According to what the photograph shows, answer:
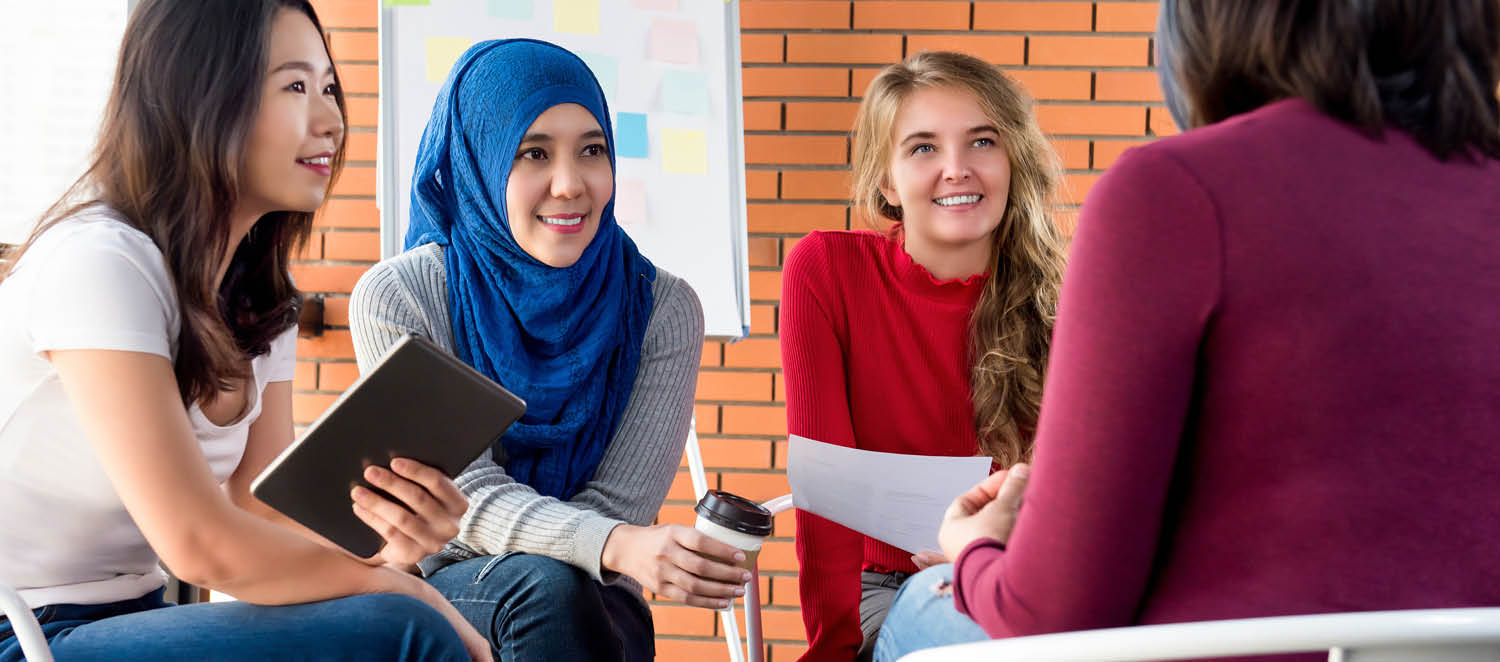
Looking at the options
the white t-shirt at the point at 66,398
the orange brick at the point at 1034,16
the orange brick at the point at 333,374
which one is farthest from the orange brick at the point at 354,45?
the white t-shirt at the point at 66,398

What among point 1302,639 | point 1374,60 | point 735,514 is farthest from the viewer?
point 735,514

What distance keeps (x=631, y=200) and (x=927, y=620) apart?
1516 millimetres

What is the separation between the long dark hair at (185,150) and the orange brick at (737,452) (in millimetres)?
1544

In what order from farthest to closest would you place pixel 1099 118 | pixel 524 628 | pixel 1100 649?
pixel 1099 118 → pixel 524 628 → pixel 1100 649

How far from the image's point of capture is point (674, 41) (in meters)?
2.38

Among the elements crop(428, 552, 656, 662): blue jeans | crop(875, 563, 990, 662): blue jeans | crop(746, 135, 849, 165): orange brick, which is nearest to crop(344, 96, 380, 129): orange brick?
crop(746, 135, 849, 165): orange brick

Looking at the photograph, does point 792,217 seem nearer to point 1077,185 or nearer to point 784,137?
point 784,137

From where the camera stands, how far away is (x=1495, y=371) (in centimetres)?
72

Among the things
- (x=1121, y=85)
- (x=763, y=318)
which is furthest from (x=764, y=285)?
(x=1121, y=85)

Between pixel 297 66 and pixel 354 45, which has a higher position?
pixel 354 45

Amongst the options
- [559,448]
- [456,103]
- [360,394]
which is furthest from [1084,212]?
[456,103]

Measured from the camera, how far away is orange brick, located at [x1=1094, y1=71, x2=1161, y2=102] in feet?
8.84

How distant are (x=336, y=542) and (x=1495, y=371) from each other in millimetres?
1064

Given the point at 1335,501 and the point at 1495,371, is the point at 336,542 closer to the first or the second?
the point at 1335,501
